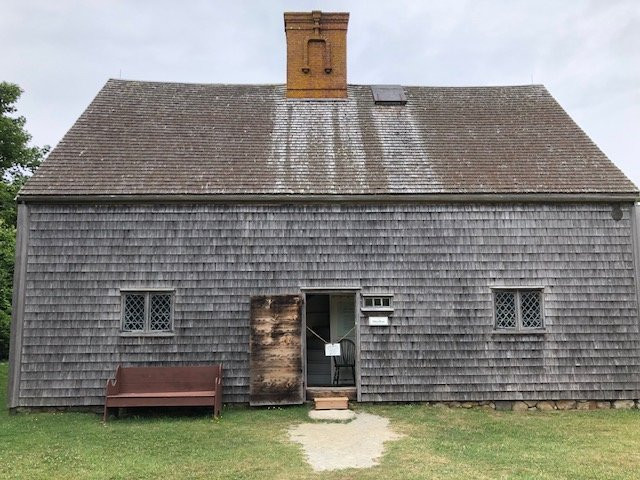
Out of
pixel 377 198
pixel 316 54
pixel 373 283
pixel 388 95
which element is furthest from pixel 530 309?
pixel 316 54

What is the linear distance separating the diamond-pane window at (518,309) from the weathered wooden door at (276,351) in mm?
3566

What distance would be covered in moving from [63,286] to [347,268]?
492cm

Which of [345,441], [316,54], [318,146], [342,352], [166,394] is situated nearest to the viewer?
[345,441]

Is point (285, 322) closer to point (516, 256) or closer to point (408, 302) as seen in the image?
point (408, 302)

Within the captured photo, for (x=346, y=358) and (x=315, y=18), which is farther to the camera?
(x=315, y=18)

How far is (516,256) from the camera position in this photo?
9539mm

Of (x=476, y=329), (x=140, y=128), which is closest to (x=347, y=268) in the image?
(x=476, y=329)

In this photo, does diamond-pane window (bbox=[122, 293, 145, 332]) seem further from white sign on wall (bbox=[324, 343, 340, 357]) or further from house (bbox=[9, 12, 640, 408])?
white sign on wall (bbox=[324, 343, 340, 357])

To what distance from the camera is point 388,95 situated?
41.2 ft

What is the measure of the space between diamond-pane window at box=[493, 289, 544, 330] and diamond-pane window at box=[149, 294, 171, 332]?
5767 mm

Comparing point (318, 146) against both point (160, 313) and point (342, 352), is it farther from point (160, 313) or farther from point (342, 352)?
point (160, 313)

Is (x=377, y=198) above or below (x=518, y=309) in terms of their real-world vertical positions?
above

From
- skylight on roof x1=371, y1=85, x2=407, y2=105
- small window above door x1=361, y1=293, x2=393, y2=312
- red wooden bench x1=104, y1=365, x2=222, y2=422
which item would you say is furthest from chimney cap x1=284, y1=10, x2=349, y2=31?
red wooden bench x1=104, y1=365, x2=222, y2=422

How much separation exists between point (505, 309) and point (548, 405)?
179cm
